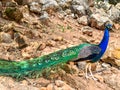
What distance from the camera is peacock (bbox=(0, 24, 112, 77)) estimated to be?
16.8ft

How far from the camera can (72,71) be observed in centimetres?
594

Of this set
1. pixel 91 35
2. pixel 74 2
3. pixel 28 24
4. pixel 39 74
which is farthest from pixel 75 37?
pixel 39 74

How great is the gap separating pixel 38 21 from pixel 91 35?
123 cm

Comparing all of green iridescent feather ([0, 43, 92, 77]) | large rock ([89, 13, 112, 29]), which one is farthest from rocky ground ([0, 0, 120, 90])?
green iridescent feather ([0, 43, 92, 77])

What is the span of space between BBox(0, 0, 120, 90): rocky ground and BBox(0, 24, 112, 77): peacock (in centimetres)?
16

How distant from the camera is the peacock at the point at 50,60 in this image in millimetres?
5129

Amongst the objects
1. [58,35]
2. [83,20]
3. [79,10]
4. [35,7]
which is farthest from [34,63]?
[79,10]

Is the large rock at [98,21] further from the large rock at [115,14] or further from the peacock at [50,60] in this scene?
the peacock at [50,60]

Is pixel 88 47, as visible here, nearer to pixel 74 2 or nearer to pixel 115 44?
pixel 115 44

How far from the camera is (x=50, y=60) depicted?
212 inches

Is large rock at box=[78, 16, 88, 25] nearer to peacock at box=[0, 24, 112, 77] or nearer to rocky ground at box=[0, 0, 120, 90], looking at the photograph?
rocky ground at box=[0, 0, 120, 90]

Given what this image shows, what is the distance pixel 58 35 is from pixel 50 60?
2.48 m

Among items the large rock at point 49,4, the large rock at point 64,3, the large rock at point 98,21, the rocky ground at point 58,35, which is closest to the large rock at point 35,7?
the rocky ground at point 58,35

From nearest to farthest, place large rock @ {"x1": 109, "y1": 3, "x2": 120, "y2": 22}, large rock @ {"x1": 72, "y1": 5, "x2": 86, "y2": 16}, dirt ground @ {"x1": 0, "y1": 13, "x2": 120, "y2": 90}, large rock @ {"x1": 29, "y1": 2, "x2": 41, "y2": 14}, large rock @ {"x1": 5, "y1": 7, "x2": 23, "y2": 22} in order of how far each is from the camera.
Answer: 1. dirt ground @ {"x1": 0, "y1": 13, "x2": 120, "y2": 90}
2. large rock @ {"x1": 5, "y1": 7, "x2": 23, "y2": 22}
3. large rock @ {"x1": 29, "y1": 2, "x2": 41, "y2": 14}
4. large rock @ {"x1": 72, "y1": 5, "x2": 86, "y2": 16}
5. large rock @ {"x1": 109, "y1": 3, "x2": 120, "y2": 22}
